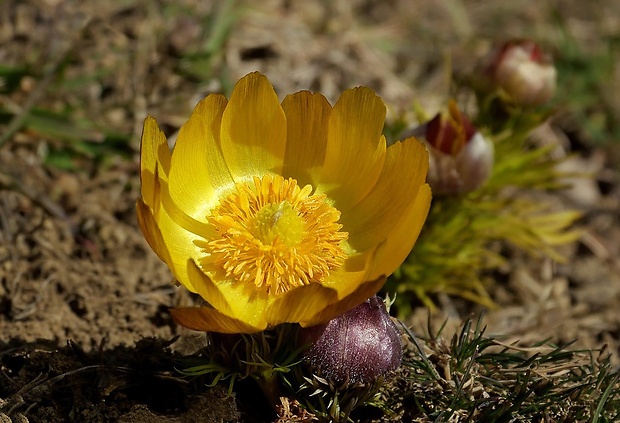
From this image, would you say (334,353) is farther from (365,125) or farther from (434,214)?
(434,214)

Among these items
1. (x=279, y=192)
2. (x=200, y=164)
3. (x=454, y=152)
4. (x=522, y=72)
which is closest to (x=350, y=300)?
(x=279, y=192)

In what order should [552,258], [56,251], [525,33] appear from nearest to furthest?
[56,251] → [552,258] → [525,33]

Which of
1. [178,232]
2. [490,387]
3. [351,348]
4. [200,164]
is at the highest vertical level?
[200,164]

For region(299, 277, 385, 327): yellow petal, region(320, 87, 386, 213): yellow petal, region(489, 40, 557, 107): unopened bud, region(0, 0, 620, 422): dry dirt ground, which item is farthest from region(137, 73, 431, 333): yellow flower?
region(489, 40, 557, 107): unopened bud

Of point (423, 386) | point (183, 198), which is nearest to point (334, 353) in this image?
point (423, 386)

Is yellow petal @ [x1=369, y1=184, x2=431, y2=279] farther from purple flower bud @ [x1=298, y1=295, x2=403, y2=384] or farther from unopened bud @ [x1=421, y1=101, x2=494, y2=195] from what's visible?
unopened bud @ [x1=421, y1=101, x2=494, y2=195]

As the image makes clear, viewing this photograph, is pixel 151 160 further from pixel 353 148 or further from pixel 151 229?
pixel 353 148
